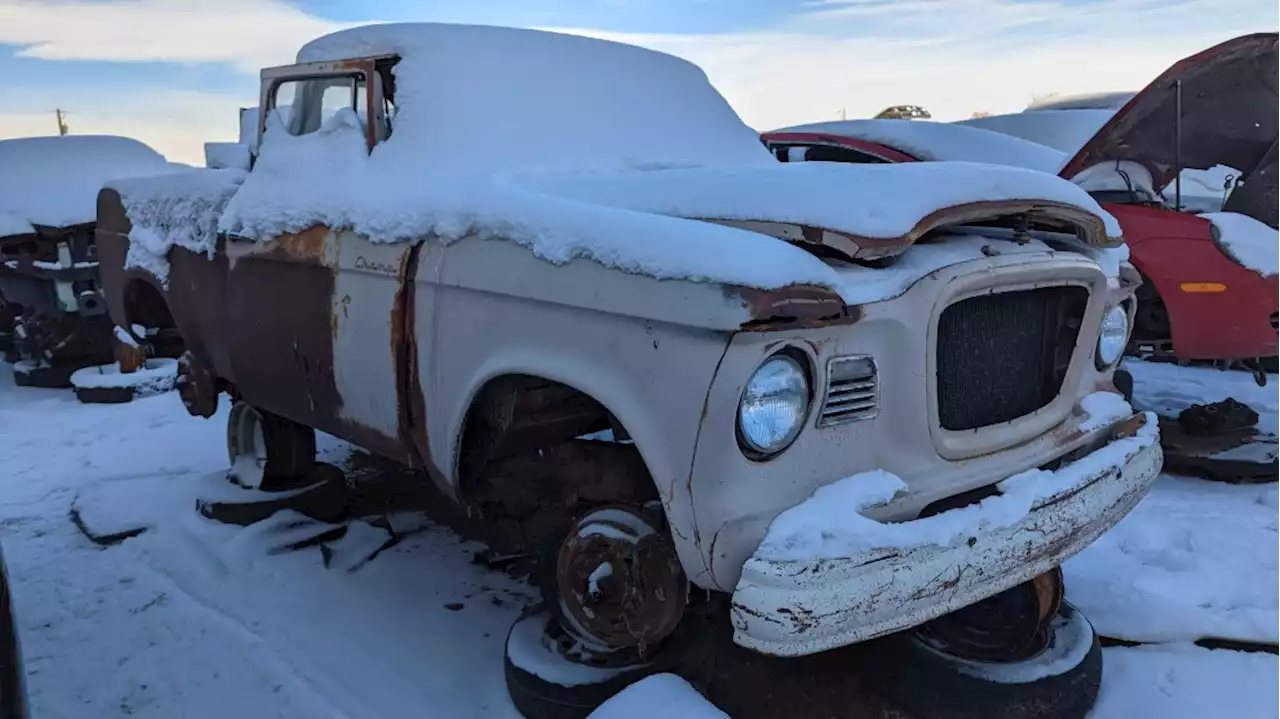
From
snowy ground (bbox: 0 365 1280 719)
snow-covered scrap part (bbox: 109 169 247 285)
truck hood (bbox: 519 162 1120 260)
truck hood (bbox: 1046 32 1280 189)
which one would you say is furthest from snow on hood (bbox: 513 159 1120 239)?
truck hood (bbox: 1046 32 1280 189)

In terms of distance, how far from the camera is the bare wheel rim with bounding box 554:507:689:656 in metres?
2.35

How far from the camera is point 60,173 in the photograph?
8266 mm

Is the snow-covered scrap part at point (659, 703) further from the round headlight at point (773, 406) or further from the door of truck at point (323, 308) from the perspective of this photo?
the door of truck at point (323, 308)

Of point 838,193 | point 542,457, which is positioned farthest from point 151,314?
point 838,193

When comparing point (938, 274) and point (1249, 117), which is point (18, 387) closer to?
point (938, 274)

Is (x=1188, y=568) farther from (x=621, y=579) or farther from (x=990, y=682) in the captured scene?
(x=621, y=579)

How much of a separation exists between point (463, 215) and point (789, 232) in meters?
0.95

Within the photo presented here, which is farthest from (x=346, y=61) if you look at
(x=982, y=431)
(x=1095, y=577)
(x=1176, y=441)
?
(x=1176, y=441)

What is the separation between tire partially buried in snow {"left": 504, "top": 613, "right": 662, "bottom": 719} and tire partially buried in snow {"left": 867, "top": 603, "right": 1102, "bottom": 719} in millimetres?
721

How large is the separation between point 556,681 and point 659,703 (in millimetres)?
478

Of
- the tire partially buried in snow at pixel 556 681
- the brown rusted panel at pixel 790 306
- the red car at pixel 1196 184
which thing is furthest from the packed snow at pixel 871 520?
the red car at pixel 1196 184

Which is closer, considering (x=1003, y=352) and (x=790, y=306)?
(x=790, y=306)

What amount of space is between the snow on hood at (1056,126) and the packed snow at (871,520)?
24.8 ft

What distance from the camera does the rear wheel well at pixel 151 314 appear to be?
185 inches
